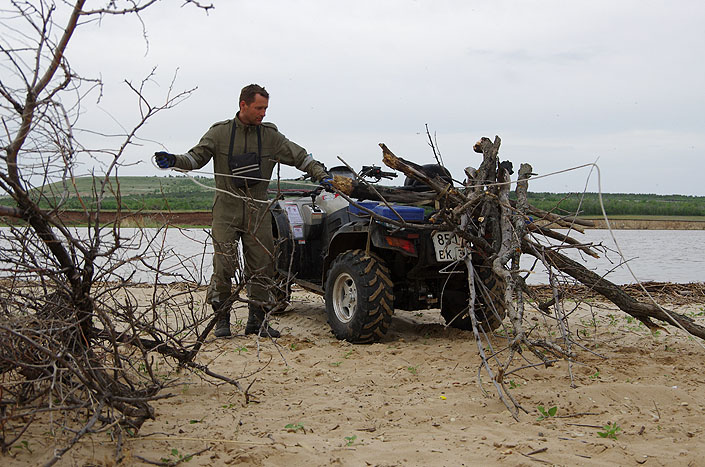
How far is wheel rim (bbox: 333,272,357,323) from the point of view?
5.81 metres

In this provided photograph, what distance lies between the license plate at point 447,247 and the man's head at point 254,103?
1.79 m

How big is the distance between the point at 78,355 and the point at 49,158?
90 cm

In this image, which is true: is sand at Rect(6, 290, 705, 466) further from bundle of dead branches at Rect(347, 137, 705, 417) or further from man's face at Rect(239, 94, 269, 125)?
man's face at Rect(239, 94, 269, 125)

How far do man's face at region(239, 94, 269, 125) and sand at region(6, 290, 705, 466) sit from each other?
6.27ft

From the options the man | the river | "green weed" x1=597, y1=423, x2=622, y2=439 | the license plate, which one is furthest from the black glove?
"green weed" x1=597, y1=423, x2=622, y2=439

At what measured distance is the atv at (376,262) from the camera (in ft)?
17.7

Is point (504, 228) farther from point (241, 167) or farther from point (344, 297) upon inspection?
point (241, 167)

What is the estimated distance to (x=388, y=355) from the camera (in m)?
5.15

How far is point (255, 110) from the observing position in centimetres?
569

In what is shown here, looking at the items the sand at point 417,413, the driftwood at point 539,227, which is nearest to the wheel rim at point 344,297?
the sand at point 417,413

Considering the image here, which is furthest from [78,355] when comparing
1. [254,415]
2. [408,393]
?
[408,393]

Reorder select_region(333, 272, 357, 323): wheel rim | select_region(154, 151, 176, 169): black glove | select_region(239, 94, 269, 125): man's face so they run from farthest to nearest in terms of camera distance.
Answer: select_region(333, 272, 357, 323): wheel rim < select_region(239, 94, 269, 125): man's face < select_region(154, 151, 176, 169): black glove

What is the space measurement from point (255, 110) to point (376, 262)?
5.34ft

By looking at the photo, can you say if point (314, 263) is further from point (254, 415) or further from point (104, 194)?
point (104, 194)
